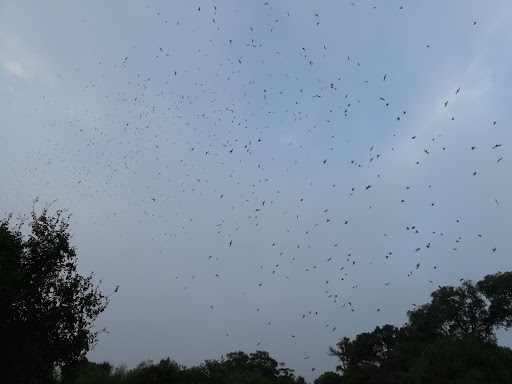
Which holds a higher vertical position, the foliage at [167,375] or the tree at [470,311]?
the tree at [470,311]

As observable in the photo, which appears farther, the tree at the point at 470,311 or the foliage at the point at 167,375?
the tree at the point at 470,311

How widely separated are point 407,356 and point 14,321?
65576 millimetres

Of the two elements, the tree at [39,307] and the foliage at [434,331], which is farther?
the foliage at [434,331]

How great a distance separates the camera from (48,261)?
3036 centimetres

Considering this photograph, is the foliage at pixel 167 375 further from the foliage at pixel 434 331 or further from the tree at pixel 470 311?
the tree at pixel 470 311

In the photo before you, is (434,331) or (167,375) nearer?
(167,375)

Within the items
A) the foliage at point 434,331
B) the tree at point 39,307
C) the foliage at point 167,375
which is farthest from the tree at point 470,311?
the tree at point 39,307

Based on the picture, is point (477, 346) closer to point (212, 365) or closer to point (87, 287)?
point (212, 365)

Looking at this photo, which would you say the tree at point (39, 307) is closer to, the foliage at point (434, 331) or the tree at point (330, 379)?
the foliage at point (434, 331)

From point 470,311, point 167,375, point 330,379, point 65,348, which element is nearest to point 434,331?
point 470,311

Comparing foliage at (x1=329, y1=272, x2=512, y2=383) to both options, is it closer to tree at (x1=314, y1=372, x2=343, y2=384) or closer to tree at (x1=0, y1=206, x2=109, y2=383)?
tree at (x1=314, y1=372, x2=343, y2=384)

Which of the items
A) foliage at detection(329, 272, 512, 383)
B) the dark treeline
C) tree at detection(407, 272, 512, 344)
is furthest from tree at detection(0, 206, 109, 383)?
tree at detection(407, 272, 512, 344)

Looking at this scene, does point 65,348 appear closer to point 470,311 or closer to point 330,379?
point 330,379

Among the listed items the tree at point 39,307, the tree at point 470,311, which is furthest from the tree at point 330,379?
the tree at point 39,307
